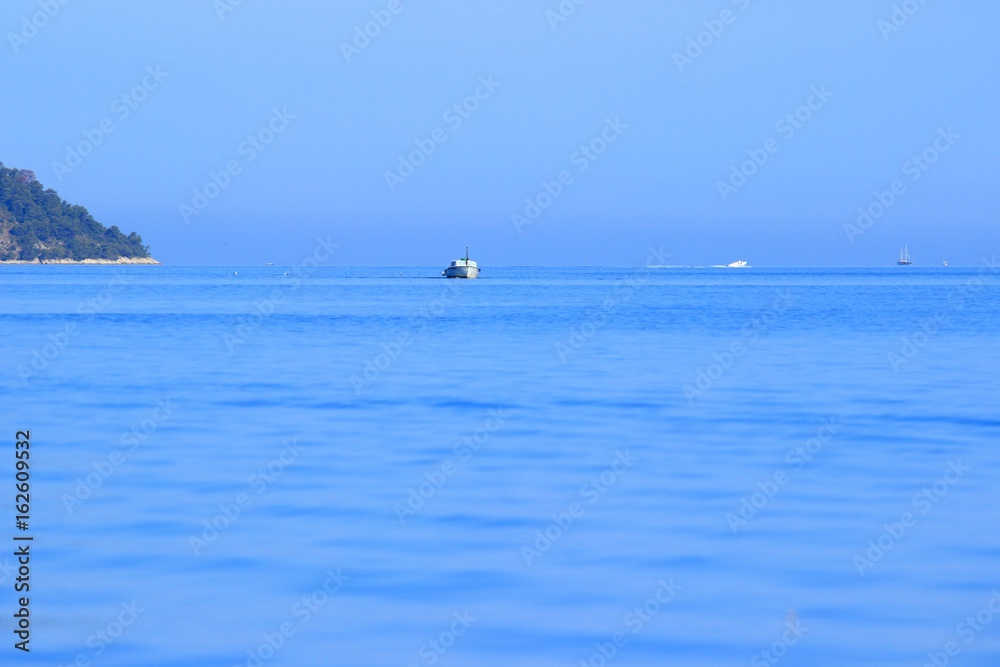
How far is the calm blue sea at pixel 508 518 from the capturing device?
380 inches

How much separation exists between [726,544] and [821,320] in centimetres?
5562

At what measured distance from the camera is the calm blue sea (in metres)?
9.65

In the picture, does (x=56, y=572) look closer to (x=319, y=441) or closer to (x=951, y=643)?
(x=951, y=643)

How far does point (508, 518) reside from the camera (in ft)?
45.9

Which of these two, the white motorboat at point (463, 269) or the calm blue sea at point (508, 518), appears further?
the white motorboat at point (463, 269)

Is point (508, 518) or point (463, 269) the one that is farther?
point (463, 269)

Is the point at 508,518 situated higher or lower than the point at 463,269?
lower

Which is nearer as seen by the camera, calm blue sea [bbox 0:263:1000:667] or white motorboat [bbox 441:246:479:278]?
calm blue sea [bbox 0:263:1000:667]

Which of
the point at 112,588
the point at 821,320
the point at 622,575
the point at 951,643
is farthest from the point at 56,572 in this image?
the point at 821,320

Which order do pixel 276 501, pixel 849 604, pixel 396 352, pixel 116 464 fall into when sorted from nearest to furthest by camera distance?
pixel 849 604
pixel 276 501
pixel 116 464
pixel 396 352

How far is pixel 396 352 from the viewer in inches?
1688

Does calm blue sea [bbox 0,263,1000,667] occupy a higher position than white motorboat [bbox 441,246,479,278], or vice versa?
white motorboat [bbox 441,246,479,278]

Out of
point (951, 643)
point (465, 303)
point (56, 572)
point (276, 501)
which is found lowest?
point (951, 643)

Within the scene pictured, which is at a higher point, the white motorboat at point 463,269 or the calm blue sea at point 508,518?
the white motorboat at point 463,269
